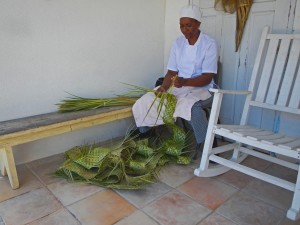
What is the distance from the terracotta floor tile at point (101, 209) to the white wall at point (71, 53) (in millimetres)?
831

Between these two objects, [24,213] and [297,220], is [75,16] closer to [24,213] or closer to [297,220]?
[24,213]

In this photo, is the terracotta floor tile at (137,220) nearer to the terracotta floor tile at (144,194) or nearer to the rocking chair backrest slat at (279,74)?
the terracotta floor tile at (144,194)

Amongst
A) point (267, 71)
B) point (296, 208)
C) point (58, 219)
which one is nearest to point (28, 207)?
point (58, 219)

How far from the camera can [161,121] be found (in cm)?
212

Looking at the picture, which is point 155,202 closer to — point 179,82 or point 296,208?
point 296,208

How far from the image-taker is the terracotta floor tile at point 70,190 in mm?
1667

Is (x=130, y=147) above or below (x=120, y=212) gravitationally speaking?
above

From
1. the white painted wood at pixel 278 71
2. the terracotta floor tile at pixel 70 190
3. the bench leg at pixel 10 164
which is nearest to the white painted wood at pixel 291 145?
the white painted wood at pixel 278 71

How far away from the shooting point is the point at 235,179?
1889 mm

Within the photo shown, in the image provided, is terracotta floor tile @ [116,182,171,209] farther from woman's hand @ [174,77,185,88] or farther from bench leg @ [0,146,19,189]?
woman's hand @ [174,77,185,88]

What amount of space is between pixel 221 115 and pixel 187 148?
0.58 m

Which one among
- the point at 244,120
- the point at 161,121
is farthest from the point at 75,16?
the point at 244,120

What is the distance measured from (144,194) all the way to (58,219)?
0.56 meters

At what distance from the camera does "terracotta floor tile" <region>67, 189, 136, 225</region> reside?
147cm
